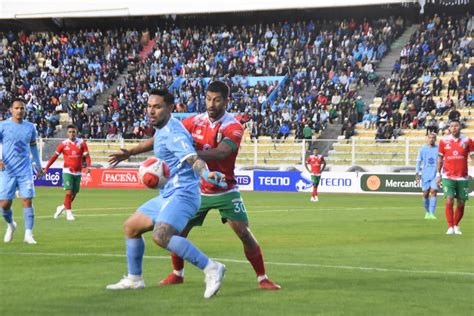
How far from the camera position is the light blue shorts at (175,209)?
1023cm

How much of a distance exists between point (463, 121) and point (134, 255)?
119ft

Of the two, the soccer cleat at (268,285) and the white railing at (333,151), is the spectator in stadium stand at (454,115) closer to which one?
the white railing at (333,151)

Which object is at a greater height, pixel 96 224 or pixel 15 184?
pixel 15 184

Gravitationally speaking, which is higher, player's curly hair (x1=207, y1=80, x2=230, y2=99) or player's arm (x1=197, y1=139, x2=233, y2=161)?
player's curly hair (x1=207, y1=80, x2=230, y2=99)

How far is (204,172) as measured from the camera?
977cm

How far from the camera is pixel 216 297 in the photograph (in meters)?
10.4

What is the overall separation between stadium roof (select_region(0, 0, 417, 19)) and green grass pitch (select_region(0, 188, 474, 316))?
37515 millimetres

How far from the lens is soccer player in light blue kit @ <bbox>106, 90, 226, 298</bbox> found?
33.3ft

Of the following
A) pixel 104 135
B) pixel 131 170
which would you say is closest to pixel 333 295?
pixel 131 170

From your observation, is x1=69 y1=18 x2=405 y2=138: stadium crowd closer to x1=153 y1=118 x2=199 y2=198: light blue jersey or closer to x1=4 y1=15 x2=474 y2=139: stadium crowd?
x1=4 y1=15 x2=474 y2=139: stadium crowd

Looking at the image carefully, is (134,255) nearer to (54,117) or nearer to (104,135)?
(104,135)

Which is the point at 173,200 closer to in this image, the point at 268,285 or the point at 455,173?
the point at 268,285

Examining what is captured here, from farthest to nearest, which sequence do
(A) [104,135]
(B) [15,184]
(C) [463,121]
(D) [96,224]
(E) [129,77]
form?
(E) [129,77] → (A) [104,135] → (C) [463,121] → (D) [96,224] → (B) [15,184]

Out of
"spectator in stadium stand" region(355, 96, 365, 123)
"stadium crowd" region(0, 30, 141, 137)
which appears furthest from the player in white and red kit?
"stadium crowd" region(0, 30, 141, 137)
